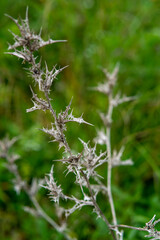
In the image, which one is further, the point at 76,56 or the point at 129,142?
the point at 76,56

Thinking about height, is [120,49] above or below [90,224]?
above

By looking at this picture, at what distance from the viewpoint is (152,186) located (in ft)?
8.36

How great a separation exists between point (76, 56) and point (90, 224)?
1787 mm

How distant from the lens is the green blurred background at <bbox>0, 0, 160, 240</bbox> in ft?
7.79

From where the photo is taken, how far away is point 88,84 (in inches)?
125

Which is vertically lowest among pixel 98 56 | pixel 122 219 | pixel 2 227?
pixel 2 227

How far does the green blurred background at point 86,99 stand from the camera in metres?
2.37

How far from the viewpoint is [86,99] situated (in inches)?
121

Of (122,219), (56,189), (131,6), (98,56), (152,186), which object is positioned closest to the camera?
(56,189)

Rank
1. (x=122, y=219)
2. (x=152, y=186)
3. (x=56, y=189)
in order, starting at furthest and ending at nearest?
(x=152, y=186)
(x=122, y=219)
(x=56, y=189)

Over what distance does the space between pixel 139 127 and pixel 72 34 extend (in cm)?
132

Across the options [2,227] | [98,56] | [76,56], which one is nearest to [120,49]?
[98,56]

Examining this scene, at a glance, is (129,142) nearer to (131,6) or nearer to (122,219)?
(122,219)

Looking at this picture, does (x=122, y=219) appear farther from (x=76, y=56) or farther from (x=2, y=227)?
(x=76, y=56)
